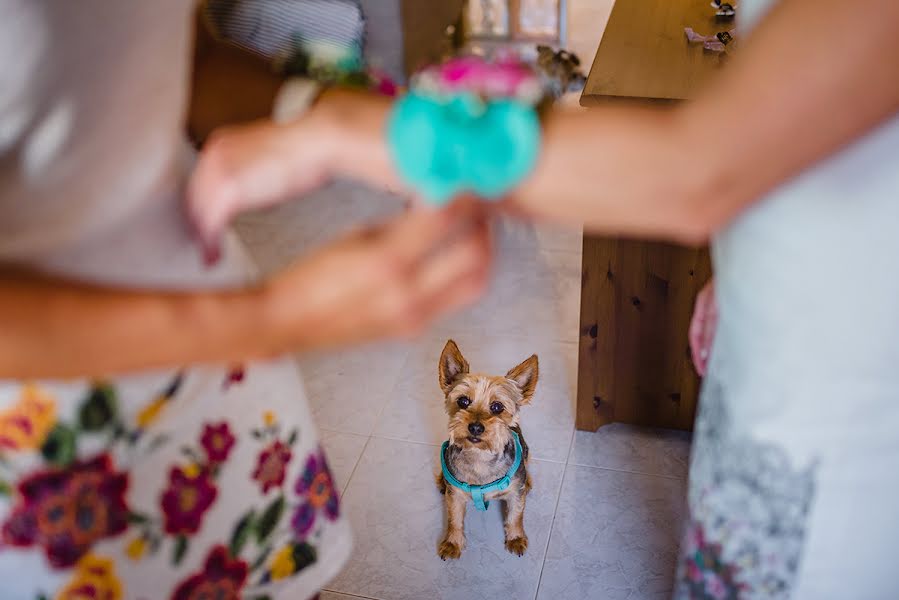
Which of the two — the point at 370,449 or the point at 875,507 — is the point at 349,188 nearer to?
the point at 370,449

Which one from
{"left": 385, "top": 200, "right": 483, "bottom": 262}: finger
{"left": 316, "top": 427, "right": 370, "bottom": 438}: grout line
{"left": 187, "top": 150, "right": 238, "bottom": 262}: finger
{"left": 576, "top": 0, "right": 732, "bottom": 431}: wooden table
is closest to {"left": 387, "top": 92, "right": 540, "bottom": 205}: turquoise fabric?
{"left": 385, "top": 200, "right": 483, "bottom": 262}: finger

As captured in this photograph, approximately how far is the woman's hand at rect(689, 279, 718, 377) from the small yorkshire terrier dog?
94 cm

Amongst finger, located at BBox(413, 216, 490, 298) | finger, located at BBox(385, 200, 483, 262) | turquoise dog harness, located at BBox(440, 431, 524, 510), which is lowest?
turquoise dog harness, located at BBox(440, 431, 524, 510)

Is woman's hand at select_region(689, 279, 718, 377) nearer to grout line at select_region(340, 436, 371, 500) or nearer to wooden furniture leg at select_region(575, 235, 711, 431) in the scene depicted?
wooden furniture leg at select_region(575, 235, 711, 431)

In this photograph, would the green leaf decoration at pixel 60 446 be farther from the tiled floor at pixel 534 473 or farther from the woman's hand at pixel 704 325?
the tiled floor at pixel 534 473

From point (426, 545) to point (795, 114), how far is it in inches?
61.8

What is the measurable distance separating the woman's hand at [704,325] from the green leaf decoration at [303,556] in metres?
0.43

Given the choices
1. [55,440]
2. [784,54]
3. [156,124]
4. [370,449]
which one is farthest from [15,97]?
[370,449]

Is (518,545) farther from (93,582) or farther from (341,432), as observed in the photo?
(93,582)

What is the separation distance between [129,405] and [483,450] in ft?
3.93

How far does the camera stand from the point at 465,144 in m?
0.52

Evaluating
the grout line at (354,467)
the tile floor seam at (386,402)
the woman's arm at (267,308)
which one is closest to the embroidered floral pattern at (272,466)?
the woman's arm at (267,308)

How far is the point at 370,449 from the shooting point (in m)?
2.15

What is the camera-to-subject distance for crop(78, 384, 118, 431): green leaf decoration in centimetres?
68
